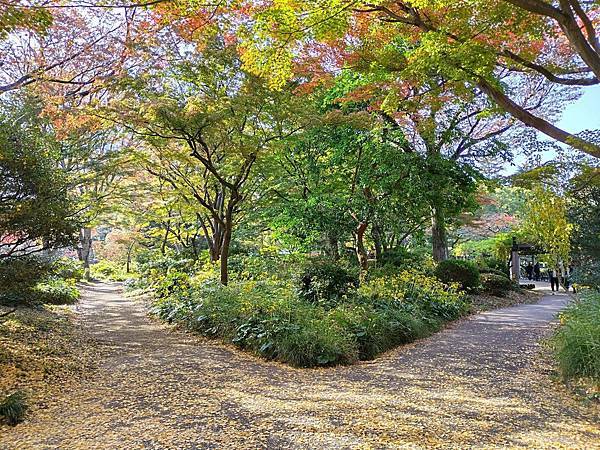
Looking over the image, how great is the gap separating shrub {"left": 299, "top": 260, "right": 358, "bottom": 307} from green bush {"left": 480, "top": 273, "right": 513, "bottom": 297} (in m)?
6.53

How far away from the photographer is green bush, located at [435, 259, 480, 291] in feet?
37.5

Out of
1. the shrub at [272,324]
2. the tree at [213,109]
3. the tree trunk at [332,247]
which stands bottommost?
the shrub at [272,324]

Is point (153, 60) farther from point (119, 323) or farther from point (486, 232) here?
point (486, 232)

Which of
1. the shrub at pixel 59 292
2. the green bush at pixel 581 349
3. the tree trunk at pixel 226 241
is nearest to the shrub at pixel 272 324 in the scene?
the tree trunk at pixel 226 241

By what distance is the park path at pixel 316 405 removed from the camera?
274cm

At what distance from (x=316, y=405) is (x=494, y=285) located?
1074 centimetres

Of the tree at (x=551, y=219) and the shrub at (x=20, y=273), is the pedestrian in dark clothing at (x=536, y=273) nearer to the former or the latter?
the tree at (x=551, y=219)

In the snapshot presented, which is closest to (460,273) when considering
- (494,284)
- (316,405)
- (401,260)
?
(401,260)

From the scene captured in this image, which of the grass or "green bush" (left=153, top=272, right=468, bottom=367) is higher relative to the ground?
"green bush" (left=153, top=272, right=468, bottom=367)

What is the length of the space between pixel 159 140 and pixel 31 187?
2.89 m

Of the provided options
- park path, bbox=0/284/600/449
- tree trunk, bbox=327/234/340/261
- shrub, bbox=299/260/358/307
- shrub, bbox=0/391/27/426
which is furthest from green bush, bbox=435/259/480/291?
shrub, bbox=0/391/27/426

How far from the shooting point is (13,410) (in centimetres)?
313

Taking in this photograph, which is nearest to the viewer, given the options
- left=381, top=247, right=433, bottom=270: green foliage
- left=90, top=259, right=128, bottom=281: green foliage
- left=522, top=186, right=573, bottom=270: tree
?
left=522, top=186, right=573, bottom=270: tree

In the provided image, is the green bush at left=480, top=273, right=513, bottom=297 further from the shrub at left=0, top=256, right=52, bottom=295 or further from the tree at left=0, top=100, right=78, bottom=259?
the shrub at left=0, top=256, right=52, bottom=295
